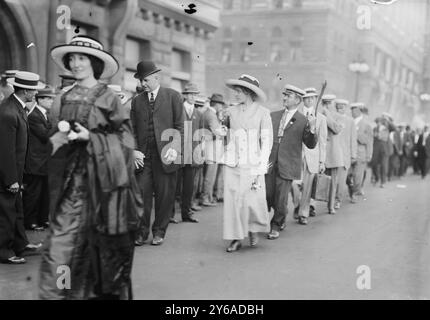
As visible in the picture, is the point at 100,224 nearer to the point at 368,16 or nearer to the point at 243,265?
the point at 243,265

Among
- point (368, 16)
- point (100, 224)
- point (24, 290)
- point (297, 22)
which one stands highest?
point (297, 22)

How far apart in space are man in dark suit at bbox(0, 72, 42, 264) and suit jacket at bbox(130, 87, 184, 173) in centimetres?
129

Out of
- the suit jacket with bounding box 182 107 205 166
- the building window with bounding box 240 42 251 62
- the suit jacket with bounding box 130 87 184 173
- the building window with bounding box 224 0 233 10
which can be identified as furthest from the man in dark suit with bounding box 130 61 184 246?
the building window with bounding box 240 42 251 62

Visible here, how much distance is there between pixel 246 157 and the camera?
7.02 metres

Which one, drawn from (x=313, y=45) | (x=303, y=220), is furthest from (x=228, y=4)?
(x=303, y=220)

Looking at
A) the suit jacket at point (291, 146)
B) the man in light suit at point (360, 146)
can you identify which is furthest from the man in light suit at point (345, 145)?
the suit jacket at point (291, 146)

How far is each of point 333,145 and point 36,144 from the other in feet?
17.8

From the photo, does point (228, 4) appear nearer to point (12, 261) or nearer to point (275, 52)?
point (275, 52)

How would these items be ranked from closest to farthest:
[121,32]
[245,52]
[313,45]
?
[121,32], [313,45], [245,52]

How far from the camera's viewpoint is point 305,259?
21.8 ft

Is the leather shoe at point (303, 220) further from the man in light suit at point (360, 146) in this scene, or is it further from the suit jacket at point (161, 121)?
the man in light suit at point (360, 146)
